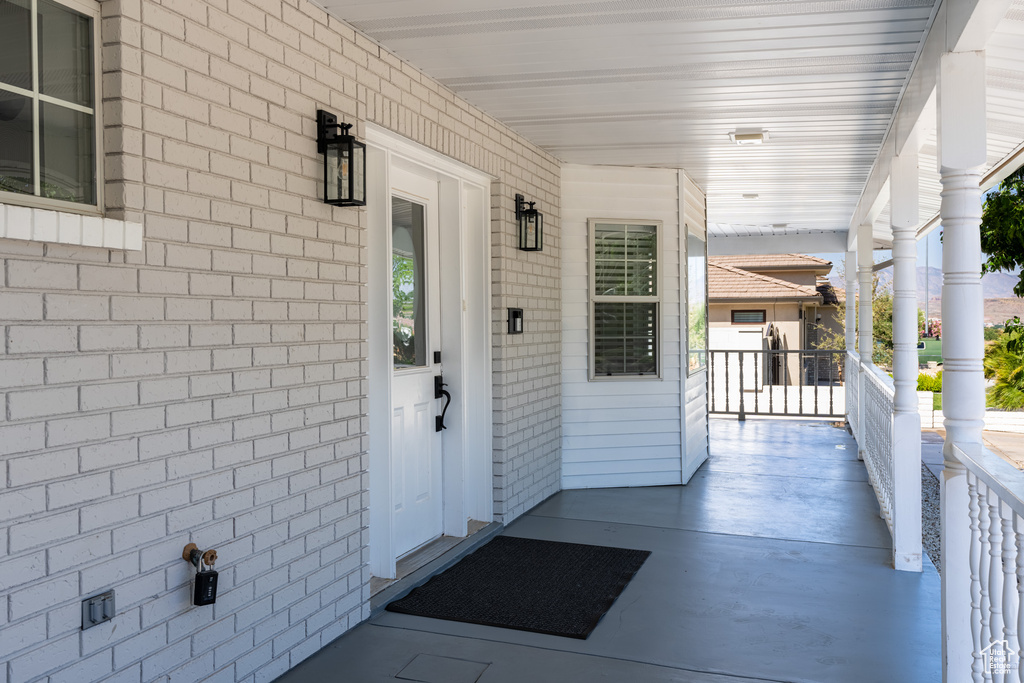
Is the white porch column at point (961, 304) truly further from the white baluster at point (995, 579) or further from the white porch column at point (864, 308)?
the white porch column at point (864, 308)

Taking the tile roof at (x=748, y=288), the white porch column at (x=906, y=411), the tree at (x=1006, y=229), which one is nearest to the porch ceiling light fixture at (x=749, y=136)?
the white porch column at (x=906, y=411)

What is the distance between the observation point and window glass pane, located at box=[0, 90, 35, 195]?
208cm

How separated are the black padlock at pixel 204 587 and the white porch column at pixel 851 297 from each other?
8.74 metres

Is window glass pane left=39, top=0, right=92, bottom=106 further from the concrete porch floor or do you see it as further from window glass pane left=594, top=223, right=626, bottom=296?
window glass pane left=594, top=223, right=626, bottom=296

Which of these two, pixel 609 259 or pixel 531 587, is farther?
pixel 609 259

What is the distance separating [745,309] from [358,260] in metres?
20.6

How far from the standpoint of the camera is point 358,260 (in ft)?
11.7

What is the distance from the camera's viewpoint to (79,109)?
2.30m

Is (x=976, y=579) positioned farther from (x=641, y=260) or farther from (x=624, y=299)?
(x=641, y=260)

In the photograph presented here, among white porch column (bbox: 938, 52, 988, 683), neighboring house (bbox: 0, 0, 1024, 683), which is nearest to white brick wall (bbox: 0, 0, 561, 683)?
neighboring house (bbox: 0, 0, 1024, 683)

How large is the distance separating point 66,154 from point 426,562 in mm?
2766

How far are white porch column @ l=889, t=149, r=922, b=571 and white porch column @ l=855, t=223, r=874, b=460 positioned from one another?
3089mm

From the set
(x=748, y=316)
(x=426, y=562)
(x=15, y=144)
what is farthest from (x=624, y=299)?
(x=748, y=316)

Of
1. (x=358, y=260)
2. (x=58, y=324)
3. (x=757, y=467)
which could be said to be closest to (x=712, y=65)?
(x=358, y=260)
